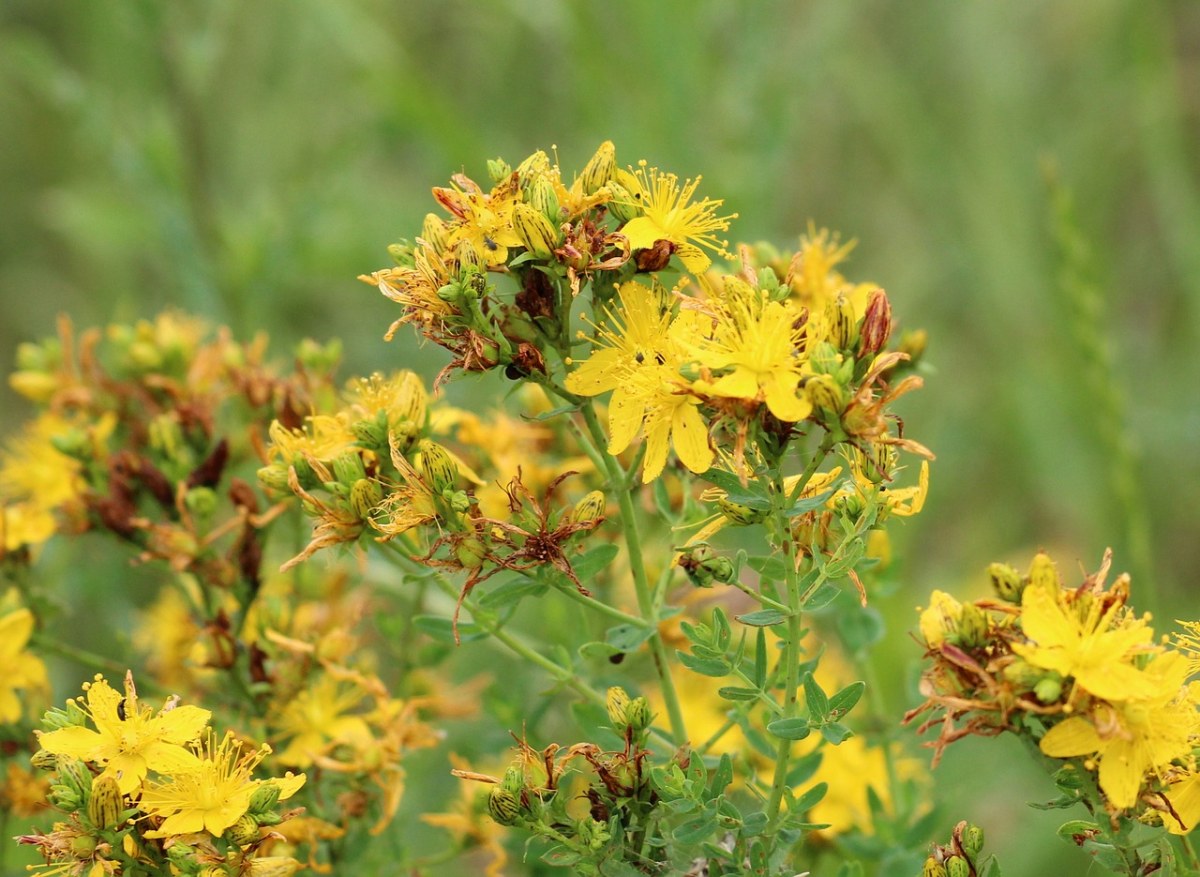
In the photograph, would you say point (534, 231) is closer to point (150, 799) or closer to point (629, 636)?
point (629, 636)

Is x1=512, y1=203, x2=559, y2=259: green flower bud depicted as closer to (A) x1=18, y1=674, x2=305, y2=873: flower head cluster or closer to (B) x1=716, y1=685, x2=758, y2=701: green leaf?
(B) x1=716, y1=685, x2=758, y2=701: green leaf

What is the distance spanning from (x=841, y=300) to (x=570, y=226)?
374mm

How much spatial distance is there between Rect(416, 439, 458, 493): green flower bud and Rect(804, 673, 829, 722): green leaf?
0.54 m

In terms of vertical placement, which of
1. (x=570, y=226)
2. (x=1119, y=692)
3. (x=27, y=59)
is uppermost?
(x=27, y=59)

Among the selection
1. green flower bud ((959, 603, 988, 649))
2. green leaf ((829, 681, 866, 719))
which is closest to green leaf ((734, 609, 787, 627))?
green leaf ((829, 681, 866, 719))

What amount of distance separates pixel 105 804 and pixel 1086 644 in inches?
46.0

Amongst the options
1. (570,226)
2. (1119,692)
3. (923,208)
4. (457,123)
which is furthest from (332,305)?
(1119,692)

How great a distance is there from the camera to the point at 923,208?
4.78 meters

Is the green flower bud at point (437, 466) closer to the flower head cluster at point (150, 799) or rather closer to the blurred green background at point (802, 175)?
the flower head cluster at point (150, 799)

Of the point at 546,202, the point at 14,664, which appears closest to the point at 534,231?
the point at 546,202

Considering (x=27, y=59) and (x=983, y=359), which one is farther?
(x=983, y=359)

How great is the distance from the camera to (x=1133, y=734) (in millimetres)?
1382

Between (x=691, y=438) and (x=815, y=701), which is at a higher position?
(x=691, y=438)

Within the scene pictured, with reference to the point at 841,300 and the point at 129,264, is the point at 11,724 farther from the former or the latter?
the point at 129,264
